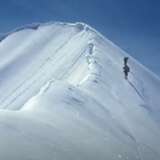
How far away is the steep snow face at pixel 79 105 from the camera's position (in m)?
20.3

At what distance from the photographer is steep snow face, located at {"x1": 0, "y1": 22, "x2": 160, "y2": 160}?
66.7 ft

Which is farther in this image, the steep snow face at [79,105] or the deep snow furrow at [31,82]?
the deep snow furrow at [31,82]

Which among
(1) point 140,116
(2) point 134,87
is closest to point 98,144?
(1) point 140,116

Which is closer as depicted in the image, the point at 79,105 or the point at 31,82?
the point at 79,105

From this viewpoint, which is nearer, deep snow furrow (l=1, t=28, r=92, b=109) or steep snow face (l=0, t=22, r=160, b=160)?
steep snow face (l=0, t=22, r=160, b=160)

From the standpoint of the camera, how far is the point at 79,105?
31031 millimetres

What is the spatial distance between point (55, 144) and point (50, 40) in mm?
64822

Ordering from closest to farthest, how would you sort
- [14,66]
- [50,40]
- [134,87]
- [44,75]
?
[134,87]
[44,75]
[14,66]
[50,40]

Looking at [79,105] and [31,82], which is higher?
[31,82]

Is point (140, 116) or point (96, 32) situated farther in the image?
point (96, 32)

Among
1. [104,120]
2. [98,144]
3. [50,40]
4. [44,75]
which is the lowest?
[98,144]

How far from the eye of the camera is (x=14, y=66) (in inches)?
3076

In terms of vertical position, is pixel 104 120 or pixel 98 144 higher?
pixel 104 120

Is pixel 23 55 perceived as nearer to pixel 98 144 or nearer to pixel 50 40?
pixel 50 40
